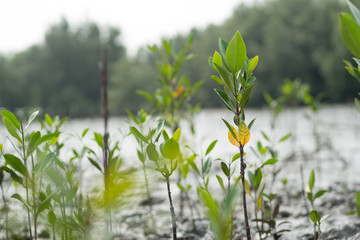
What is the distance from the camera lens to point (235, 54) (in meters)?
0.81

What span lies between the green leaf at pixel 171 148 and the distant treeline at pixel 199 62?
16.4 meters

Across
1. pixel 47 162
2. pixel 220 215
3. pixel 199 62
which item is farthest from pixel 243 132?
pixel 199 62

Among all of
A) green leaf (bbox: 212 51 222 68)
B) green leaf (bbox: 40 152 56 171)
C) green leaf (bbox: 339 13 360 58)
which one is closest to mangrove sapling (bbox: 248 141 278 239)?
green leaf (bbox: 212 51 222 68)

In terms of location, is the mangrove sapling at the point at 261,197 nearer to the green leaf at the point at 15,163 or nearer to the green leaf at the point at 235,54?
the green leaf at the point at 235,54

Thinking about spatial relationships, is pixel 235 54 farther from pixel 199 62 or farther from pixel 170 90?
pixel 199 62

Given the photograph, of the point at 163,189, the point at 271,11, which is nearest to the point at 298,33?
the point at 271,11

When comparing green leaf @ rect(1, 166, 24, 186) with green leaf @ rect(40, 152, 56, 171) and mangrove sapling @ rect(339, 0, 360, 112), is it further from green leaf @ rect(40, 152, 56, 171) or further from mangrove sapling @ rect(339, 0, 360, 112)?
mangrove sapling @ rect(339, 0, 360, 112)

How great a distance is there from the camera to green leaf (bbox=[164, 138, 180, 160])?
3.01 feet

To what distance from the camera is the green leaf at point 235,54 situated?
782 mm

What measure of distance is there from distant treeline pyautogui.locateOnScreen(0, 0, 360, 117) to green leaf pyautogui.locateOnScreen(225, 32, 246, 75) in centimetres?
1656

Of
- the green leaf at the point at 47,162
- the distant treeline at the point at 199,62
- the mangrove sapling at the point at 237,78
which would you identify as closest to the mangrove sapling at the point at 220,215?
the mangrove sapling at the point at 237,78

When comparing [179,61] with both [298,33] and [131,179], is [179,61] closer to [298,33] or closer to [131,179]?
[131,179]

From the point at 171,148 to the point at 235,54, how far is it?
32 centimetres

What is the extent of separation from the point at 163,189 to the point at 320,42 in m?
29.3
